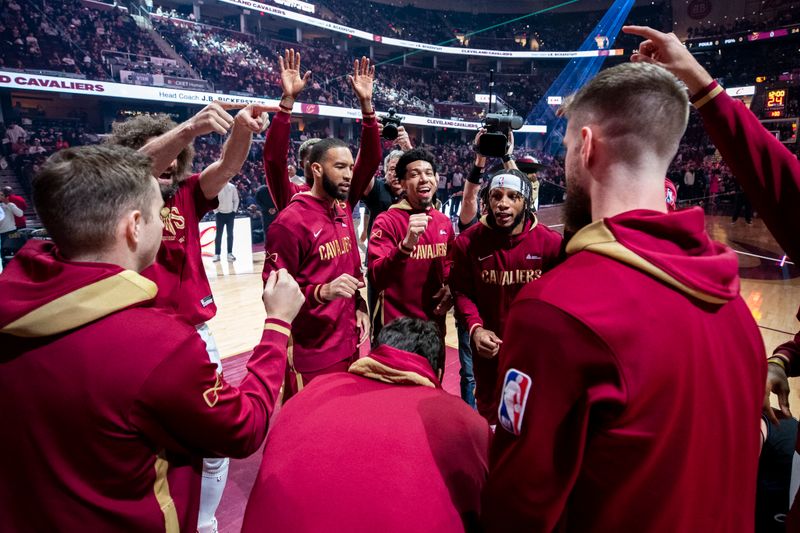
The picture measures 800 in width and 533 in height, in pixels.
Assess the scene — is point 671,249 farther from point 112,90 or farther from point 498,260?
point 112,90

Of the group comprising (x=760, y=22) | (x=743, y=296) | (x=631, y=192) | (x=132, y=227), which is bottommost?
(x=743, y=296)

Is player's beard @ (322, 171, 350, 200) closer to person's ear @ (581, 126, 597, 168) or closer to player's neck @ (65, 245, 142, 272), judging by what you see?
player's neck @ (65, 245, 142, 272)

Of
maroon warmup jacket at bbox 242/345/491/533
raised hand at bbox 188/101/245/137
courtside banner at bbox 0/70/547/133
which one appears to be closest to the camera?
maroon warmup jacket at bbox 242/345/491/533

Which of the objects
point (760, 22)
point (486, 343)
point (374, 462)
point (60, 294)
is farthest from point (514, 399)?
point (760, 22)

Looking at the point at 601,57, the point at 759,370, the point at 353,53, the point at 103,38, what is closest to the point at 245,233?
the point at 103,38

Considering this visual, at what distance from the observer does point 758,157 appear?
144 cm

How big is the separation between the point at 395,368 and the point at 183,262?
1.47 m

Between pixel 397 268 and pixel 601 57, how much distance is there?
36432 millimetres

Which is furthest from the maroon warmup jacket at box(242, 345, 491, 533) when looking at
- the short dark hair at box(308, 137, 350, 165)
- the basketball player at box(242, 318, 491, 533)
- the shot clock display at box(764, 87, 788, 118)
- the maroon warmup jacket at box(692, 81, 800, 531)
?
the shot clock display at box(764, 87, 788, 118)

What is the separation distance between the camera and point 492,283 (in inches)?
113

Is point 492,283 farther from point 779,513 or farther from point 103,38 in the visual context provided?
point 103,38

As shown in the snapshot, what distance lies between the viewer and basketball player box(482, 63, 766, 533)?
0.87m

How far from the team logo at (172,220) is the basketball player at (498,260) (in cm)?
158

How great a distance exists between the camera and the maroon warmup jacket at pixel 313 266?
9.22 feet
